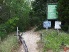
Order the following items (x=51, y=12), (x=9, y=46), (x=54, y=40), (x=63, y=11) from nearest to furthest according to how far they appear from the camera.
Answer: (x=9, y=46) → (x=54, y=40) → (x=63, y=11) → (x=51, y=12)

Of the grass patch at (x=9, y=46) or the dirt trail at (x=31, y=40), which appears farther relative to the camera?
the dirt trail at (x=31, y=40)

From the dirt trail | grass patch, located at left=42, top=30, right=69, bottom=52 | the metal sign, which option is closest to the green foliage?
the metal sign

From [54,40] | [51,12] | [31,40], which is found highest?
[51,12]

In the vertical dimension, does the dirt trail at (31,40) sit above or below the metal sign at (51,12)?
below

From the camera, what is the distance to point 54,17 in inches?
602

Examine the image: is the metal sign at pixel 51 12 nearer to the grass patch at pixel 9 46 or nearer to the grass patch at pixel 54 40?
the grass patch at pixel 54 40

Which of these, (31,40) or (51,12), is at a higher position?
(51,12)

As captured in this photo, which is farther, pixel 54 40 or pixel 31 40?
pixel 31 40

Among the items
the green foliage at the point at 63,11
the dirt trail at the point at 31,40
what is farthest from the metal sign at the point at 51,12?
the dirt trail at the point at 31,40

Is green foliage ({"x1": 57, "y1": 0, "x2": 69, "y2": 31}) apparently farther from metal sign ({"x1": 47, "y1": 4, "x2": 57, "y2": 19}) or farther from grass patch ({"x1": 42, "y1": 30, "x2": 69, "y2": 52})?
grass patch ({"x1": 42, "y1": 30, "x2": 69, "y2": 52})

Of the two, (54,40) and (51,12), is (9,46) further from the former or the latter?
(51,12)

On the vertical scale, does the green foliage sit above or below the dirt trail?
above

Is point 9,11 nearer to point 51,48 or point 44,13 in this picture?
point 44,13

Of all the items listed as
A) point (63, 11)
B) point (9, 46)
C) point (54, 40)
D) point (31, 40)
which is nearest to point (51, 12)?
point (63, 11)
